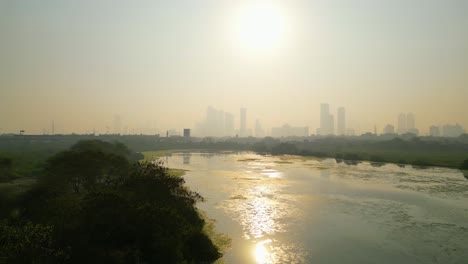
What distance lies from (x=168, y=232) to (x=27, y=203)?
518 inches

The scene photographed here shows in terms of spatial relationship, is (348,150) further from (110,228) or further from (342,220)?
(110,228)

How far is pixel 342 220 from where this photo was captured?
93.9 feet

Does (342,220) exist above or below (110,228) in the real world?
below

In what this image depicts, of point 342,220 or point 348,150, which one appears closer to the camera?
point 342,220

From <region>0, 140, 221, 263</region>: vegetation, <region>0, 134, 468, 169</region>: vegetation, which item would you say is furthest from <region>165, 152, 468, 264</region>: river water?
<region>0, 134, 468, 169</region>: vegetation

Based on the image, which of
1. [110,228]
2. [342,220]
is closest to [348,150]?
[342,220]

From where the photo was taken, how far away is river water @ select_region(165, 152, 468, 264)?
20688 mm

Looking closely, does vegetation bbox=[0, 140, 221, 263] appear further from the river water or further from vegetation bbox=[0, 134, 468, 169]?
vegetation bbox=[0, 134, 468, 169]

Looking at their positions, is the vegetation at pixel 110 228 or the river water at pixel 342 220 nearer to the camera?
the vegetation at pixel 110 228

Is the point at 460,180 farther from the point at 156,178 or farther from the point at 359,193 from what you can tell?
the point at 156,178

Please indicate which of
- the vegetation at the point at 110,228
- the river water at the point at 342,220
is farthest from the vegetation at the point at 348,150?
the vegetation at the point at 110,228

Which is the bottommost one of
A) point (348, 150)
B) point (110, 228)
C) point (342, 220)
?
point (342, 220)

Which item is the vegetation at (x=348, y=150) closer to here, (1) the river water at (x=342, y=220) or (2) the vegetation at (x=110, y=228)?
(1) the river water at (x=342, y=220)

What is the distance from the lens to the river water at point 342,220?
2069 cm
